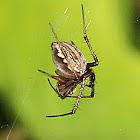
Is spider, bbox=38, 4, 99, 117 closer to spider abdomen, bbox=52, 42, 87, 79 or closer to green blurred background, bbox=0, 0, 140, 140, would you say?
spider abdomen, bbox=52, 42, 87, 79

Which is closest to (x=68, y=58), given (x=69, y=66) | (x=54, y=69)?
(x=69, y=66)

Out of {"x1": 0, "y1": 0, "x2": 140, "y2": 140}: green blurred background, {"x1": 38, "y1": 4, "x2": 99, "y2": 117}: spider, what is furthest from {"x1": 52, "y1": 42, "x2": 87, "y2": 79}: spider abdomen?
{"x1": 0, "y1": 0, "x2": 140, "y2": 140}: green blurred background

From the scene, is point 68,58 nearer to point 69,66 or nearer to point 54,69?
point 69,66

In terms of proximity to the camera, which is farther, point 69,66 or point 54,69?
point 54,69

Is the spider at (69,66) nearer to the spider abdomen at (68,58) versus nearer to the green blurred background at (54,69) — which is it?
the spider abdomen at (68,58)

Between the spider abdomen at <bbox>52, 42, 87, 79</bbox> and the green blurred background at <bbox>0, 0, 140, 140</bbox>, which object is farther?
the green blurred background at <bbox>0, 0, 140, 140</bbox>
